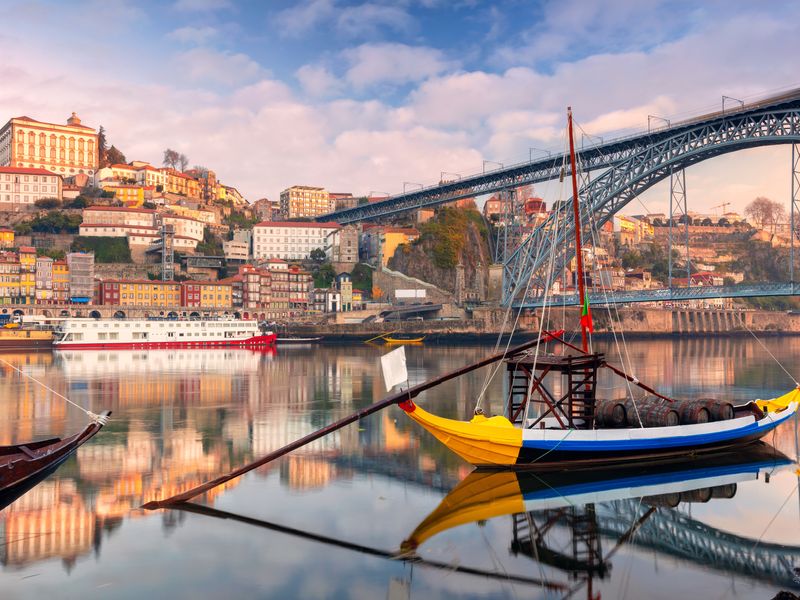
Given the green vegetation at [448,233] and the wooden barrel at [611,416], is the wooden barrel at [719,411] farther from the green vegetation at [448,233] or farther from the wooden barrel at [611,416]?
the green vegetation at [448,233]

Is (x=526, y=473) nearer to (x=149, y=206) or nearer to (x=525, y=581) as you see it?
(x=525, y=581)

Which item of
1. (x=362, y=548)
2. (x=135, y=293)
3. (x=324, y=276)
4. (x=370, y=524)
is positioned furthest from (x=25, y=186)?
(x=362, y=548)

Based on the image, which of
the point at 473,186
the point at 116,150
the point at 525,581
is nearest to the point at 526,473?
the point at 525,581

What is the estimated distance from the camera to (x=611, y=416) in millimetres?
13461

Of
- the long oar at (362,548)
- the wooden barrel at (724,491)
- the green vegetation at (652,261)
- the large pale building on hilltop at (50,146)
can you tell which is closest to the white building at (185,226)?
the large pale building on hilltop at (50,146)

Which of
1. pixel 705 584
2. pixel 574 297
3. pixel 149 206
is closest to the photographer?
pixel 705 584

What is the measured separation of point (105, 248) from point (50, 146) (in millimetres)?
23608

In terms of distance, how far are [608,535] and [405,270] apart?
64.1 m

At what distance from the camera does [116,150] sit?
323 feet

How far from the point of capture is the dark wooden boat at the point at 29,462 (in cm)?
1013

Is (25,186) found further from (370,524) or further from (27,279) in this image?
(370,524)

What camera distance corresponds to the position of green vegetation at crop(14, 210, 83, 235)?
7350 cm

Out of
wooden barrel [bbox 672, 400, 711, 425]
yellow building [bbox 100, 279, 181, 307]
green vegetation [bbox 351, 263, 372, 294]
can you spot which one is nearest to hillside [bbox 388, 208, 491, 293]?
green vegetation [bbox 351, 263, 372, 294]

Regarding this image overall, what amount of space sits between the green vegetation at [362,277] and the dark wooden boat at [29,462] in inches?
2500
